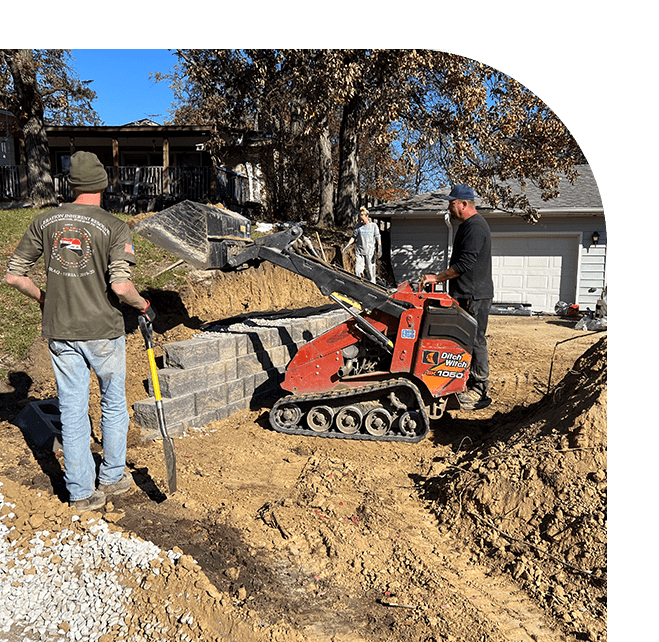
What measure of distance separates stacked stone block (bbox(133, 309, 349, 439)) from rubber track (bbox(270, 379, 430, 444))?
2.19ft

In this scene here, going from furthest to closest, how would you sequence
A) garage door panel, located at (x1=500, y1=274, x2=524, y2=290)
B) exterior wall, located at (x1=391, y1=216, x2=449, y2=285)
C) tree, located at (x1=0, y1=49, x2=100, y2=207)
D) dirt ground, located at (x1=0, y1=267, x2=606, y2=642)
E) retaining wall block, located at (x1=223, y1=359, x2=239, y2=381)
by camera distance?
1. exterior wall, located at (x1=391, y1=216, x2=449, y2=285)
2. garage door panel, located at (x1=500, y1=274, x2=524, y2=290)
3. tree, located at (x1=0, y1=49, x2=100, y2=207)
4. retaining wall block, located at (x1=223, y1=359, x2=239, y2=381)
5. dirt ground, located at (x1=0, y1=267, x2=606, y2=642)

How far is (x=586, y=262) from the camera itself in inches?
518

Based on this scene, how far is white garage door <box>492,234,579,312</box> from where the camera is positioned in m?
13.4

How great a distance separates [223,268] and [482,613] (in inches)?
158

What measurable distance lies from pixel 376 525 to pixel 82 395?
205 cm

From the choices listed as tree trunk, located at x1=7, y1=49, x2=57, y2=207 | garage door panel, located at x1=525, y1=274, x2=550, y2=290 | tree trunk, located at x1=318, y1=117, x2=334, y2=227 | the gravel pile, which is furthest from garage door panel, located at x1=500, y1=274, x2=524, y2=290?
the gravel pile

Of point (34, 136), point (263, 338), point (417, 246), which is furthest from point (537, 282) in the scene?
point (34, 136)

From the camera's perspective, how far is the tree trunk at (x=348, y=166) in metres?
9.46

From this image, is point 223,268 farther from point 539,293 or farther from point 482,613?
point 539,293

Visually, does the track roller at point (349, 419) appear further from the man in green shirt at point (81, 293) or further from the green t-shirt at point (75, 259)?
the green t-shirt at point (75, 259)

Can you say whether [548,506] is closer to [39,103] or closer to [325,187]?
[39,103]

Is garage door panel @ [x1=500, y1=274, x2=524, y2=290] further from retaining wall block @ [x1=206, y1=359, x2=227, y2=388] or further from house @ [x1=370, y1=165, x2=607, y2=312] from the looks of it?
retaining wall block @ [x1=206, y1=359, x2=227, y2=388]

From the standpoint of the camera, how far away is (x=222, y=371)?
5656 mm

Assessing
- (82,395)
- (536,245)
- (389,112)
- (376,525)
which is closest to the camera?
(82,395)
